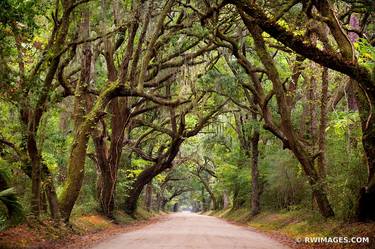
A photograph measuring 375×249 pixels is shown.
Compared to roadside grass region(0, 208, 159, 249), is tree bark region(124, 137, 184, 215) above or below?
above

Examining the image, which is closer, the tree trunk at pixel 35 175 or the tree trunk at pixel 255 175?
the tree trunk at pixel 35 175

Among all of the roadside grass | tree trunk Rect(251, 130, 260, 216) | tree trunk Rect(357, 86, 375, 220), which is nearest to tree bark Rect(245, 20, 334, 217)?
tree trunk Rect(357, 86, 375, 220)

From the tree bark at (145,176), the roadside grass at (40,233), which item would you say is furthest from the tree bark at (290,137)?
the tree bark at (145,176)

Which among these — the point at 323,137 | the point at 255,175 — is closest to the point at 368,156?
the point at 323,137

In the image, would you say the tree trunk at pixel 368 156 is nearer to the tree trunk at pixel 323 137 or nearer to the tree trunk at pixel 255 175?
the tree trunk at pixel 323 137

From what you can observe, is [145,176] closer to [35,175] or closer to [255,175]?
[255,175]

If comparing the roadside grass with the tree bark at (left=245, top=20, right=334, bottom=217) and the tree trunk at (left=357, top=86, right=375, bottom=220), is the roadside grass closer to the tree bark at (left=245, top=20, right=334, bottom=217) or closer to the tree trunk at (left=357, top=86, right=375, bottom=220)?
the tree bark at (left=245, top=20, right=334, bottom=217)

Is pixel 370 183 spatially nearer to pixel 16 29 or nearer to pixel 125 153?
pixel 16 29

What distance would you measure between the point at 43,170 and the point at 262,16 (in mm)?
8581

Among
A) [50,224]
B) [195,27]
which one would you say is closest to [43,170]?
[50,224]

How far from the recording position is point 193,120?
3206cm

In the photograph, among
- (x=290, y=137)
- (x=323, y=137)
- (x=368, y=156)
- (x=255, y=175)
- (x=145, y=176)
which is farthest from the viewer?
(x=145, y=176)

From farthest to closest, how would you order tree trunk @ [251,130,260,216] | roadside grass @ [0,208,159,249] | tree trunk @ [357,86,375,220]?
tree trunk @ [251,130,260,216]
tree trunk @ [357,86,375,220]
roadside grass @ [0,208,159,249]

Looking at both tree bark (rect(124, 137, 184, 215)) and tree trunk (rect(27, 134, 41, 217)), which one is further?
tree bark (rect(124, 137, 184, 215))
